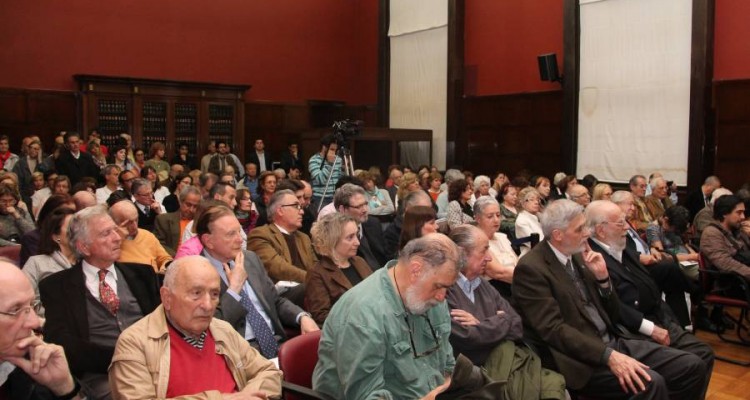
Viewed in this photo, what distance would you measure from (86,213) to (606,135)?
880 cm

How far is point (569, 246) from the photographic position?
10.7 ft

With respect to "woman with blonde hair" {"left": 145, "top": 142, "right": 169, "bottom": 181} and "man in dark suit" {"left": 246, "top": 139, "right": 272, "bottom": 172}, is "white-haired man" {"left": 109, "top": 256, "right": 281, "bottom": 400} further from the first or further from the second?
"man in dark suit" {"left": 246, "top": 139, "right": 272, "bottom": 172}

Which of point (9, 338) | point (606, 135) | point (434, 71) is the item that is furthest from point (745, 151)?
point (9, 338)

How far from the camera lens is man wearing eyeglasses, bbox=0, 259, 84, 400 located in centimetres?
183

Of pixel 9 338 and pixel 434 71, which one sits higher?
pixel 434 71

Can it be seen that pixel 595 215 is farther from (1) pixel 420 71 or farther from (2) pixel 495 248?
(1) pixel 420 71

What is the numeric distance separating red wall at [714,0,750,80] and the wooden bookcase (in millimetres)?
7664

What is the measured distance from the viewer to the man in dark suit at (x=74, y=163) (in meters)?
8.45

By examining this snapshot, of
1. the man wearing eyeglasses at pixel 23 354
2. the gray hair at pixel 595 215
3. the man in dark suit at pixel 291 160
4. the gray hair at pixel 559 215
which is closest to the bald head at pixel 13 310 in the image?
the man wearing eyeglasses at pixel 23 354

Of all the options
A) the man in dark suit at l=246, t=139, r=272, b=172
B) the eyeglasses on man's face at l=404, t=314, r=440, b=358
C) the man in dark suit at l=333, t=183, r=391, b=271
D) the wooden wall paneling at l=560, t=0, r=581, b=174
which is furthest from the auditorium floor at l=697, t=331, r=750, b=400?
the man in dark suit at l=246, t=139, r=272, b=172

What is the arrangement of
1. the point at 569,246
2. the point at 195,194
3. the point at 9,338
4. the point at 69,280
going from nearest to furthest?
the point at 9,338
the point at 69,280
the point at 569,246
the point at 195,194

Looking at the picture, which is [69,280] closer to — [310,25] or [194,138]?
[194,138]

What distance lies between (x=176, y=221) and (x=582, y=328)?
3176 mm

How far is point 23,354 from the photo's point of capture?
1869 mm
